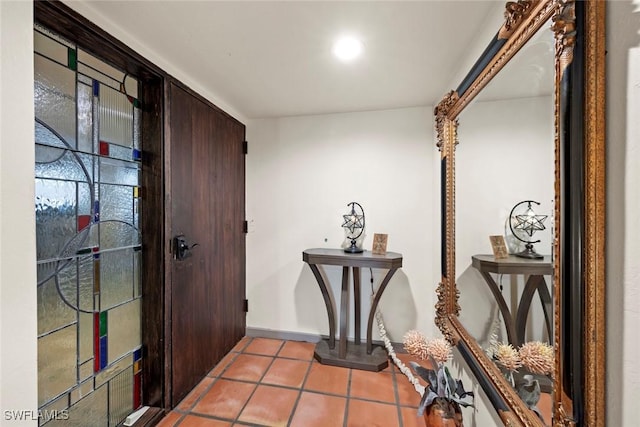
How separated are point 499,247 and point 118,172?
78.9 inches

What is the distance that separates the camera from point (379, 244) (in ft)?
7.66

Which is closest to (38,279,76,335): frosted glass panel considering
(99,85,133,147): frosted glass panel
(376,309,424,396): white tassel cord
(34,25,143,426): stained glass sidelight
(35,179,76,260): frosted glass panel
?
(34,25,143,426): stained glass sidelight

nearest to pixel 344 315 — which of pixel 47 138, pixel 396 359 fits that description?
pixel 396 359

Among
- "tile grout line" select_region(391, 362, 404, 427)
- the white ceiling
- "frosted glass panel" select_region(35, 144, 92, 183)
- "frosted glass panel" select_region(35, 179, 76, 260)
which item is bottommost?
"tile grout line" select_region(391, 362, 404, 427)

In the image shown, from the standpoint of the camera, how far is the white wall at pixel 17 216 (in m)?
0.64

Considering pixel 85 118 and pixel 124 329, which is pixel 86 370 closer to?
pixel 124 329

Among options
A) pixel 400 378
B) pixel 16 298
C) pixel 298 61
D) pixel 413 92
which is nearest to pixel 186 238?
pixel 16 298

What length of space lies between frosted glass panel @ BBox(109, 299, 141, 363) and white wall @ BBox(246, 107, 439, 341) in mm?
1196

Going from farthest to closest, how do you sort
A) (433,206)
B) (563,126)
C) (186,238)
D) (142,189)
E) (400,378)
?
1. (433,206)
2. (400,378)
3. (186,238)
4. (142,189)
5. (563,126)

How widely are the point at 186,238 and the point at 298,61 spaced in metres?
1.42

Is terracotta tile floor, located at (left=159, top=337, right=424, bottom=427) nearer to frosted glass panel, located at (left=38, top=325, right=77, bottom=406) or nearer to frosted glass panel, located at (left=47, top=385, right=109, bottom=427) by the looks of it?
frosted glass panel, located at (left=47, top=385, right=109, bottom=427)

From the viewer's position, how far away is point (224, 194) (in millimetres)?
2312

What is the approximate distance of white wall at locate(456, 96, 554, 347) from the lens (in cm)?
79

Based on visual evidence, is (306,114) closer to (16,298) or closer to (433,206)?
(433,206)
